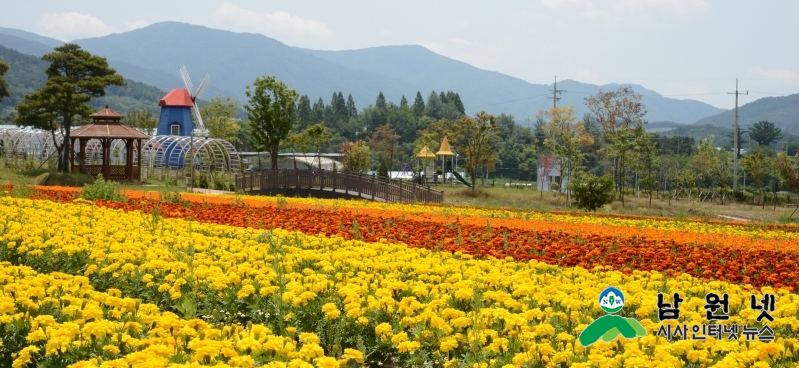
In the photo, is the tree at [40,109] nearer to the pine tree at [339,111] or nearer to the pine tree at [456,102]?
the pine tree at [339,111]

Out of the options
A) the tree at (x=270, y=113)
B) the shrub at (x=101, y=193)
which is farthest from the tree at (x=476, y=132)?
the shrub at (x=101, y=193)

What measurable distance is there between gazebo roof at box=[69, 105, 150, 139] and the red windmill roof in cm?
3110

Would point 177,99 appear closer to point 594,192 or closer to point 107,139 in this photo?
point 107,139

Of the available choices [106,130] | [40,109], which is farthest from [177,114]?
[106,130]

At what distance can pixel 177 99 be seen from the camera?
70.9 meters

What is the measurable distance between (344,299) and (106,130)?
35.5 m

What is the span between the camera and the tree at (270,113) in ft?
139

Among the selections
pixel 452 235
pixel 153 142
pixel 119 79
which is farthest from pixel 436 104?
pixel 452 235

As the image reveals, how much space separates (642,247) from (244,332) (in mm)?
7448

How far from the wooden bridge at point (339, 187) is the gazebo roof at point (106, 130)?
9.07m

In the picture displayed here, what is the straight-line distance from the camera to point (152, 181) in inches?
1590

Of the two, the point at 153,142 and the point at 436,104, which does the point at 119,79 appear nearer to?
the point at 153,142

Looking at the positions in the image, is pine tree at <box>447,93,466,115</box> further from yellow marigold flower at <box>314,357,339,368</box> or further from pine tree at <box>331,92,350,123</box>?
yellow marigold flower at <box>314,357,339,368</box>

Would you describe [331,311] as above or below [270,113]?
below
